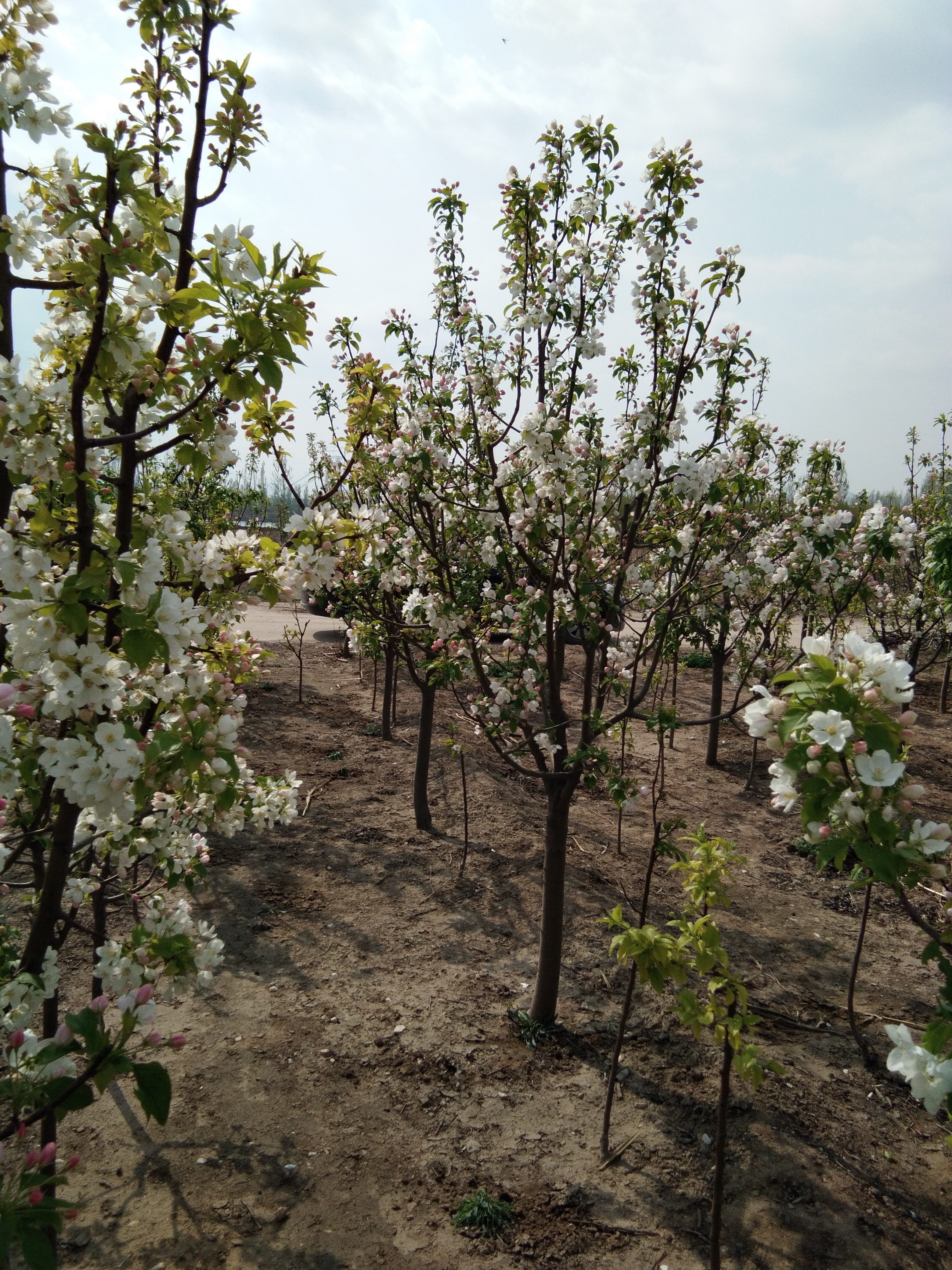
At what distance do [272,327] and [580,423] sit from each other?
8.18 ft

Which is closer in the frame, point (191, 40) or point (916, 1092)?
point (916, 1092)

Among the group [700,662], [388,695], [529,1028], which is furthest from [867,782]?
[700,662]

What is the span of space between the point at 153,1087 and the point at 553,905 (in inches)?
113

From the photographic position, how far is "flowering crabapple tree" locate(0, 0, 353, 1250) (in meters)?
1.63

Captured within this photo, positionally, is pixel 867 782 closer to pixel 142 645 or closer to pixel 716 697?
pixel 142 645

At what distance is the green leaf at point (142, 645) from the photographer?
1563mm

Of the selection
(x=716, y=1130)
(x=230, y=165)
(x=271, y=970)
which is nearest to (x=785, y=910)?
(x=716, y=1130)

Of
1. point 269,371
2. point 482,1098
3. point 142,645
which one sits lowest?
point 482,1098

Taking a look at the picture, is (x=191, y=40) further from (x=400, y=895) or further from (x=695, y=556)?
(x=400, y=895)

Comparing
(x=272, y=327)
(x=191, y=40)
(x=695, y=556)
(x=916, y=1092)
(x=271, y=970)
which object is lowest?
(x=271, y=970)

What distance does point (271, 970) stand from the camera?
4496 millimetres

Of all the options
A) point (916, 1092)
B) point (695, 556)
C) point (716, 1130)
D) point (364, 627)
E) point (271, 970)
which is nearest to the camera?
point (916, 1092)

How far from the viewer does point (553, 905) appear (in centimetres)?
412

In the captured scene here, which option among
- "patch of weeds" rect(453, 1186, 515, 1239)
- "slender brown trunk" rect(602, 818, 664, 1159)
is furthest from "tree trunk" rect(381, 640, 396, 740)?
"patch of weeds" rect(453, 1186, 515, 1239)
